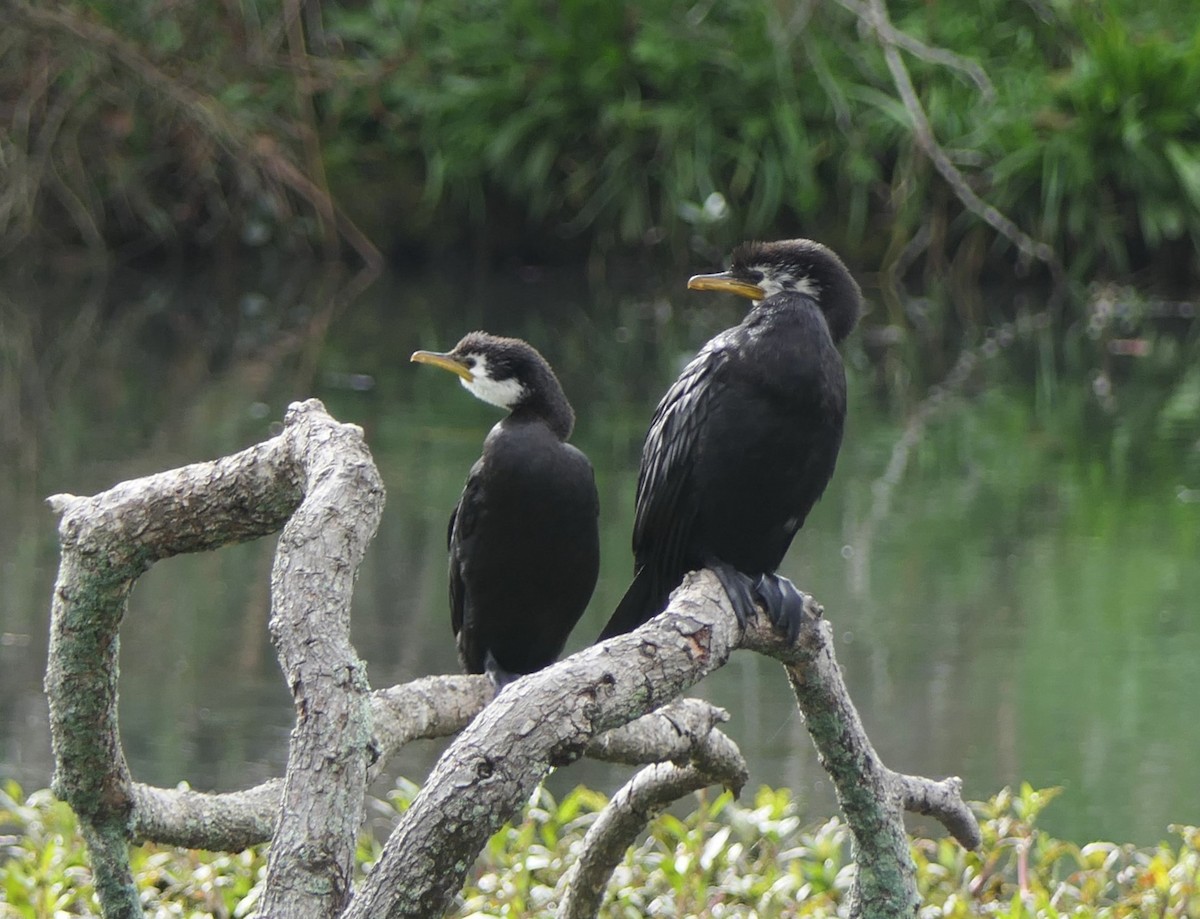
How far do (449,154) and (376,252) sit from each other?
747 millimetres

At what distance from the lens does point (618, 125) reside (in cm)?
1049

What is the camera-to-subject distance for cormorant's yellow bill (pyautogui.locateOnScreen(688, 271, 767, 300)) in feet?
8.07

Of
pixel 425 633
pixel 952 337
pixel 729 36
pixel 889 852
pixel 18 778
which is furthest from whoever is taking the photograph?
pixel 729 36

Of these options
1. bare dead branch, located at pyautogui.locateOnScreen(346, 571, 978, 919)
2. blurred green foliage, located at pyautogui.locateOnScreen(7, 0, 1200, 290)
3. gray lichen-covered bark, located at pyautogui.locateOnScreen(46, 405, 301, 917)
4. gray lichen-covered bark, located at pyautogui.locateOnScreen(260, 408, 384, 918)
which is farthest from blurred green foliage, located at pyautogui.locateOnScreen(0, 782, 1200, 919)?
blurred green foliage, located at pyautogui.locateOnScreen(7, 0, 1200, 290)

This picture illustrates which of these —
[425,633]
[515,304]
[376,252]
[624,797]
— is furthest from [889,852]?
[376,252]

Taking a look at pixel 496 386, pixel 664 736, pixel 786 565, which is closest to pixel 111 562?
pixel 664 736

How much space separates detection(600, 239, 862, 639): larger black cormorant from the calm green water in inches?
48.9

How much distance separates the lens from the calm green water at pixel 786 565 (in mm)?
3867

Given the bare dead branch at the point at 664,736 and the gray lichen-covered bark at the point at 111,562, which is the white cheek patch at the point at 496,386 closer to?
the bare dead branch at the point at 664,736

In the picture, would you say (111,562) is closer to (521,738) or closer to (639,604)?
(521,738)

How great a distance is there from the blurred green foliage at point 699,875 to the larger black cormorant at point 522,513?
32 centimetres

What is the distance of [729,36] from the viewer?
1041 centimetres

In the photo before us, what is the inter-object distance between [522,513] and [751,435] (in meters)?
0.44

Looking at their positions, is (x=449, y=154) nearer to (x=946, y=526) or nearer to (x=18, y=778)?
(x=946, y=526)
